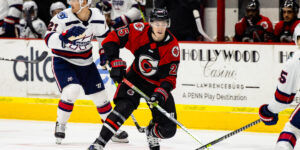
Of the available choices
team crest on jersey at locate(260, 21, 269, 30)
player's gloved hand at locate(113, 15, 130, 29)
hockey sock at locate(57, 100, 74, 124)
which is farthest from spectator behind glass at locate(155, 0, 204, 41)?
hockey sock at locate(57, 100, 74, 124)

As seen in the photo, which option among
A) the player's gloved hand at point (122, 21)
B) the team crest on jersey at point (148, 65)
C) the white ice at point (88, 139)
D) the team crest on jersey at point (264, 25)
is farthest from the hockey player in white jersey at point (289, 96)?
the player's gloved hand at point (122, 21)

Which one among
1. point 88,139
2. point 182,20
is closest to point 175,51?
point 88,139

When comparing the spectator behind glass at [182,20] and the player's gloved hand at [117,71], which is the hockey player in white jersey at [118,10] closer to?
the spectator behind glass at [182,20]

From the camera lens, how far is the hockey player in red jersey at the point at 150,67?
4664mm

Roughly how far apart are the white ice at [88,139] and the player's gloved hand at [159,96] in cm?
102

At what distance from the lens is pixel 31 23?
8.06 meters

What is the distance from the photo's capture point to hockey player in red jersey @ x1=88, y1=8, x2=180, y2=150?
15.3 ft

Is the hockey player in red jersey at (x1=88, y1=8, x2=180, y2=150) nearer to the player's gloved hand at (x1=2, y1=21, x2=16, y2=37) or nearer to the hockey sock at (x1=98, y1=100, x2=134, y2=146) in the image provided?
the hockey sock at (x1=98, y1=100, x2=134, y2=146)

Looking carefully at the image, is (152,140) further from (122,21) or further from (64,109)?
(122,21)

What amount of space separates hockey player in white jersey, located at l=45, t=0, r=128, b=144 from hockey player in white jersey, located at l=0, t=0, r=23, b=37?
7.77 ft

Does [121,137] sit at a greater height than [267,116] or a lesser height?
lesser

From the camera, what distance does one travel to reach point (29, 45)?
710 centimetres

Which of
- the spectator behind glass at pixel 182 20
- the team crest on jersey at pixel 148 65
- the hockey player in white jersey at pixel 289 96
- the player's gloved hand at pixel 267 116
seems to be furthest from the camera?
the spectator behind glass at pixel 182 20

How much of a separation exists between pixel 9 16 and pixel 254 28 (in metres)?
2.87
